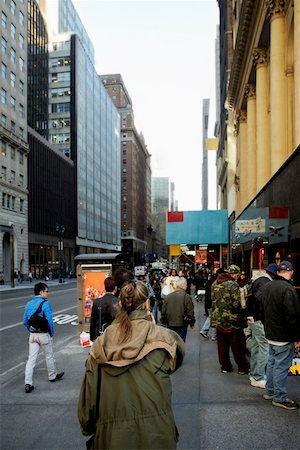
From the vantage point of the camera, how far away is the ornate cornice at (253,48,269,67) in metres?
21.3

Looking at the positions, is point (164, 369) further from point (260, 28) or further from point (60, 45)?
point (60, 45)

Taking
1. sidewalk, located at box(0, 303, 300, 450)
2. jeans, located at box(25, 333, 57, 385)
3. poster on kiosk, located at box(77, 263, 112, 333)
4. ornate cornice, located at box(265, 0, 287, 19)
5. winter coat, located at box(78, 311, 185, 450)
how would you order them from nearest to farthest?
winter coat, located at box(78, 311, 185, 450) → sidewalk, located at box(0, 303, 300, 450) → jeans, located at box(25, 333, 57, 385) → poster on kiosk, located at box(77, 263, 112, 333) → ornate cornice, located at box(265, 0, 287, 19)

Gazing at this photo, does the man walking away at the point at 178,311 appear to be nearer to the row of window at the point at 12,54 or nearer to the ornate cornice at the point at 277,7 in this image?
the ornate cornice at the point at 277,7

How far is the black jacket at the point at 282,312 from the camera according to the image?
6.12 meters

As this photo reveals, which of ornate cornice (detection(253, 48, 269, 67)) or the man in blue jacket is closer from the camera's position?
the man in blue jacket

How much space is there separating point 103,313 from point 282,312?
2793mm

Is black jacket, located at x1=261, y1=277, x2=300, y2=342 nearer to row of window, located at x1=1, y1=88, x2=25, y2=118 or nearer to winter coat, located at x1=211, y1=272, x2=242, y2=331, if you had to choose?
winter coat, located at x1=211, y1=272, x2=242, y2=331

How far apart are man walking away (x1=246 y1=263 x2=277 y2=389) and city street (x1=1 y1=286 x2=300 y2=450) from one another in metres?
0.23

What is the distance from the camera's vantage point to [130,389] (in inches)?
110

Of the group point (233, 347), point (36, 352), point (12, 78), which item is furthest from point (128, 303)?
point (12, 78)

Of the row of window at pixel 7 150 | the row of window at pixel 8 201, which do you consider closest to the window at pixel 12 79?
the row of window at pixel 7 150

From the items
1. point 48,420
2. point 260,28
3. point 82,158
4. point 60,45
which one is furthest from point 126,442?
point 60,45

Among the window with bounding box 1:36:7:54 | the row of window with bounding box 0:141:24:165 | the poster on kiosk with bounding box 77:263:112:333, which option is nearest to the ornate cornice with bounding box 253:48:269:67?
the poster on kiosk with bounding box 77:263:112:333

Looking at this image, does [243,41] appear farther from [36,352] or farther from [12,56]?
[12,56]
